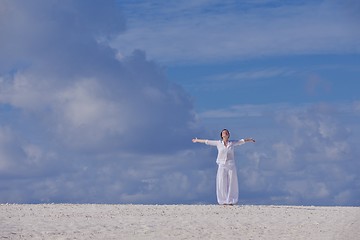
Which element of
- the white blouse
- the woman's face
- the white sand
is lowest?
the white sand

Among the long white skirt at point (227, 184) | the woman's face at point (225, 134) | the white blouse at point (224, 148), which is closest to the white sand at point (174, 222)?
the long white skirt at point (227, 184)

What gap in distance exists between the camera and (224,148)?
98.4ft

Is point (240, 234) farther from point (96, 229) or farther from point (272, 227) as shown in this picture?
point (96, 229)

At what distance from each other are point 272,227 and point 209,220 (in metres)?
2.09

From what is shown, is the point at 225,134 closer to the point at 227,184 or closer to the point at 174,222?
the point at 227,184

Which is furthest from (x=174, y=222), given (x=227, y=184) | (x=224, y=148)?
(x=227, y=184)

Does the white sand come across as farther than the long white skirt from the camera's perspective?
No

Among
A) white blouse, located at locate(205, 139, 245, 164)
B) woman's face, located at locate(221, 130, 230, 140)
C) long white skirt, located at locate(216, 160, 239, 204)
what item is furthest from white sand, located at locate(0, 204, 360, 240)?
woman's face, located at locate(221, 130, 230, 140)

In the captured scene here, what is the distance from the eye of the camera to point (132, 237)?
1980cm

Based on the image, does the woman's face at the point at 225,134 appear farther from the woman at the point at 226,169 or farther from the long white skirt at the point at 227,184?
the long white skirt at the point at 227,184

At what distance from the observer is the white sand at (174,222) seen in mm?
20406

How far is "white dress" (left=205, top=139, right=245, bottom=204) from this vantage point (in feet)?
98.6

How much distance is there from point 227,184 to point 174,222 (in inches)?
313

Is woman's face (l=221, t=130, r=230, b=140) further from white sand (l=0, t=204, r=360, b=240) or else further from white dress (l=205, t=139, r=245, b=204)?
white sand (l=0, t=204, r=360, b=240)
